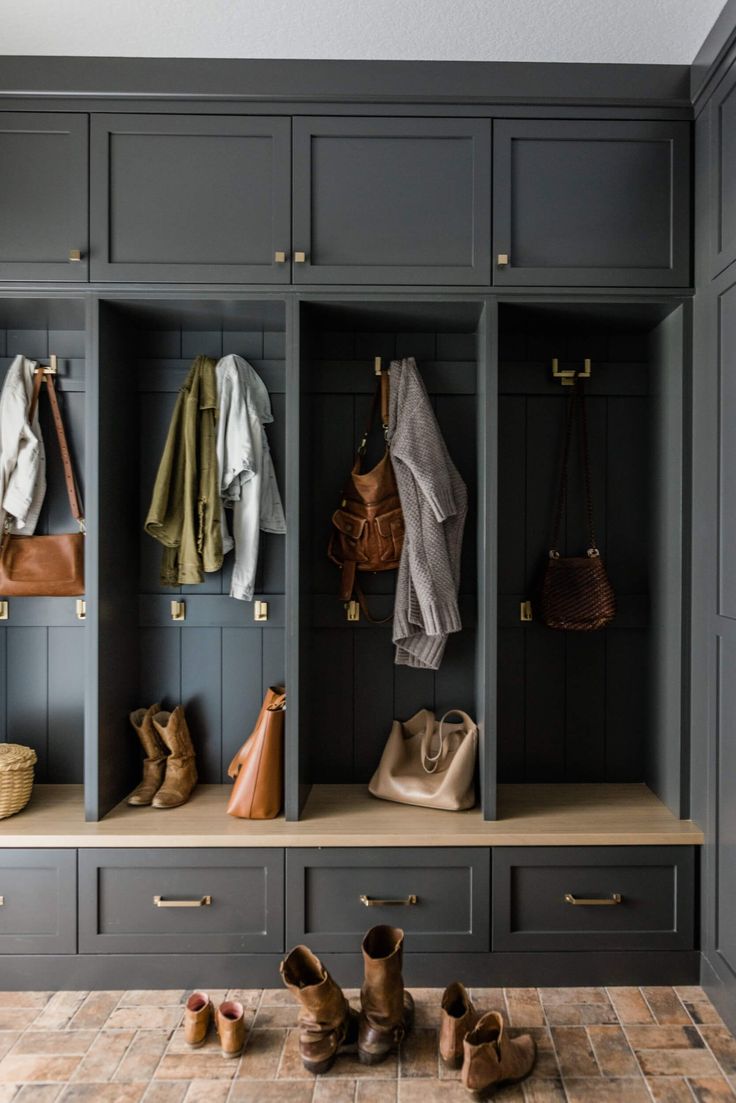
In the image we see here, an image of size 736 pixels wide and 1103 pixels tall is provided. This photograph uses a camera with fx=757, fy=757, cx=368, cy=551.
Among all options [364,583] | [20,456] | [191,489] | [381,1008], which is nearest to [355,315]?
[191,489]

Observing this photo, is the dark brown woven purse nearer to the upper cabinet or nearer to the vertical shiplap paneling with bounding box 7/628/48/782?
the upper cabinet

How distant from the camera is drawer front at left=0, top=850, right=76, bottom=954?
Answer: 6.97ft

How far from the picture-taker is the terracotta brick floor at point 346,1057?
1.75 m

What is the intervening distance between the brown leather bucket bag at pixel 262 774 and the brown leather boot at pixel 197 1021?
48 centimetres

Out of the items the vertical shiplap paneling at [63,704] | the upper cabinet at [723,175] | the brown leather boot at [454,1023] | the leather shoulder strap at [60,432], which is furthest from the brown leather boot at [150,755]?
the upper cabinet at [723,175]

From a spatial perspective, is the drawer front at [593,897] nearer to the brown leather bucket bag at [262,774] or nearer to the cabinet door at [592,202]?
the brown leather bucket bag at [262,774]

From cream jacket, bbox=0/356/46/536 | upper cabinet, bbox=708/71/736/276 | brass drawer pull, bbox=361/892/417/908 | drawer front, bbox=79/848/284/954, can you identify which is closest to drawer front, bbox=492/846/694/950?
brass drawer pull, bbox=361/892/417/908

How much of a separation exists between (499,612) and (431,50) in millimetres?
1701

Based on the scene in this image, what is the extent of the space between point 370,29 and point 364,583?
5.27 ft

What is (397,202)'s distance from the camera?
2.18m

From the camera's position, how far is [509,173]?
218cm

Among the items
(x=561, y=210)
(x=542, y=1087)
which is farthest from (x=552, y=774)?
(x=561, y=210)

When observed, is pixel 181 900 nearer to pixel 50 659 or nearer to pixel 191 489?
pixel 50 659

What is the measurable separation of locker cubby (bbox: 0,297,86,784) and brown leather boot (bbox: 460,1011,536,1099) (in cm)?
153
